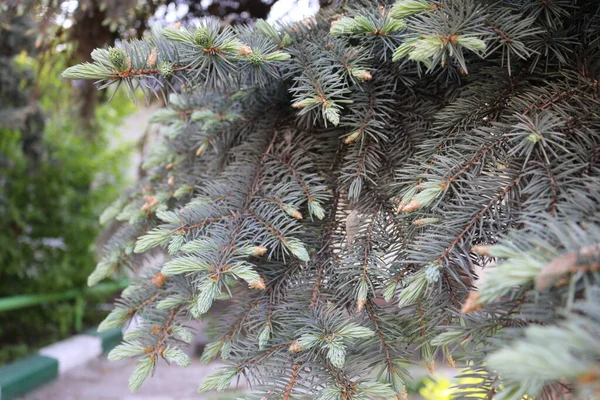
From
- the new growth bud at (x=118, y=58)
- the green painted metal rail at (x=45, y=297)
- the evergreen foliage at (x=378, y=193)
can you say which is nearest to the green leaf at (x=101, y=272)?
the evergreen foliage at (x=378, y=193)

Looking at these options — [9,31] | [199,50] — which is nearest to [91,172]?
[9,31]

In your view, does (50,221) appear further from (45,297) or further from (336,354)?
(336,354)

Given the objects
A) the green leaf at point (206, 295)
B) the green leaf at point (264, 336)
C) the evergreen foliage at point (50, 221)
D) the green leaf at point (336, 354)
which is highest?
the green leaf at point (206, 295)

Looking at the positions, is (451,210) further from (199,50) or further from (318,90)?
(199,50)

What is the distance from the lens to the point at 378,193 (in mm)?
826

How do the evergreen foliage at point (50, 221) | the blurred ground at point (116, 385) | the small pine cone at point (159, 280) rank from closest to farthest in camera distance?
1. the small pine cone at point (159, 280)
2. the blurred ground at point (116, 385)
3. the evergreen foliage at point (50, 221)

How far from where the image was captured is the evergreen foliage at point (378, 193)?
603mm

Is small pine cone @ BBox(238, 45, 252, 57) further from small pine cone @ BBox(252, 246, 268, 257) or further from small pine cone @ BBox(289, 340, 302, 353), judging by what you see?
small pine cone @ BBox(289, 340, 302, 353)

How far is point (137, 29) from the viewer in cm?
186

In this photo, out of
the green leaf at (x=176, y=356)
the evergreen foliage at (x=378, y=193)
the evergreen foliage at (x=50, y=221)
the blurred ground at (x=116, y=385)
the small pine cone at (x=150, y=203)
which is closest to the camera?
the evergreen foliage at (x=378, y=193)

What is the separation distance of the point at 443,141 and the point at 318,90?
21cm

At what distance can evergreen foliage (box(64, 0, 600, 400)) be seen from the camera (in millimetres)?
603

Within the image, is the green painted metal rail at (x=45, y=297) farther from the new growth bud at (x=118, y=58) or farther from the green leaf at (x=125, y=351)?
the new growth bud at (x=118, y=58)

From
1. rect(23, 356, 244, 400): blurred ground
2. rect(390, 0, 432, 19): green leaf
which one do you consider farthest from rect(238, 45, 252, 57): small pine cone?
rect(23, 356, 244, 400): blurred ground
